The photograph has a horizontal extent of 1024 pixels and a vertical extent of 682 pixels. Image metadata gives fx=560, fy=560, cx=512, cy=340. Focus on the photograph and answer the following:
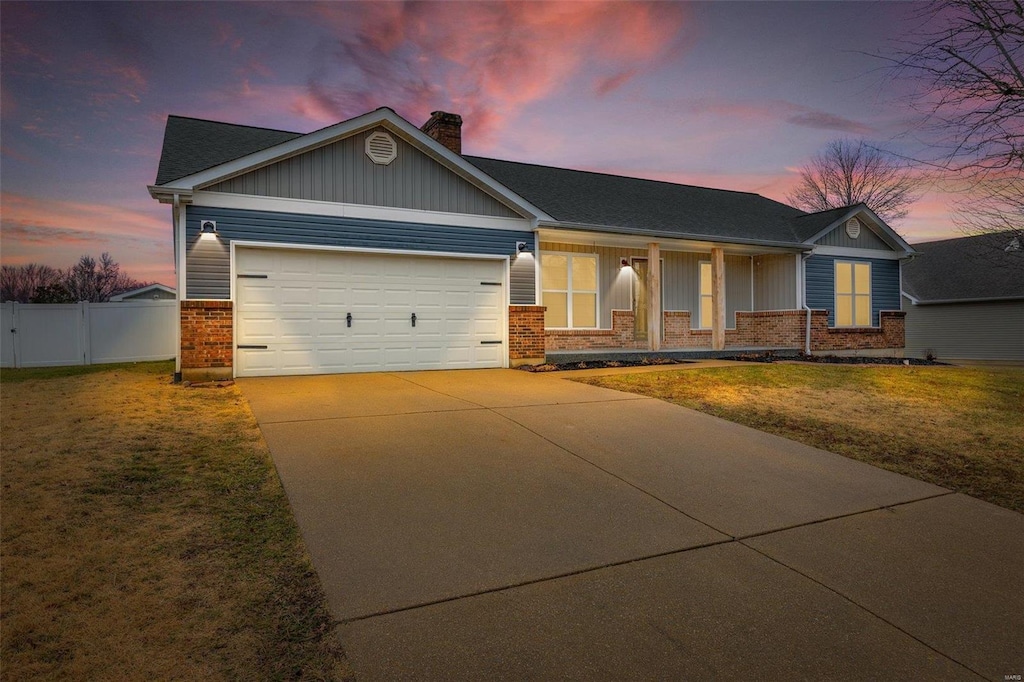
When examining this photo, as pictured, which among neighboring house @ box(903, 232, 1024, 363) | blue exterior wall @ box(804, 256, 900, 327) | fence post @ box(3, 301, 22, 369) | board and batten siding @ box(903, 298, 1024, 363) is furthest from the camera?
board and batten siding @ box(903, 298, 1024, 363)

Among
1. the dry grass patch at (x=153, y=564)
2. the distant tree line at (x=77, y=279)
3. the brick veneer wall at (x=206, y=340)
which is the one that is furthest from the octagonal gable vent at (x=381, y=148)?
the distant tree line at (x=77, y=279)

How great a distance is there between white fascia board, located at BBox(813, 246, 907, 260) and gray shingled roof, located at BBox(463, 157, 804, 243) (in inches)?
36.0

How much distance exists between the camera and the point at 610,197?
16.8 meters

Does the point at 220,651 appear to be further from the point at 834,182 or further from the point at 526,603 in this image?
the point at 834,182

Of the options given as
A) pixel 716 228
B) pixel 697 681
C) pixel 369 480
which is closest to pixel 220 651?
pixel 697 681

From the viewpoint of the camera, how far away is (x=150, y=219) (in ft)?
77.6

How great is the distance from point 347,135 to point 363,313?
11.6 ft

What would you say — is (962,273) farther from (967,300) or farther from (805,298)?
(805,298)

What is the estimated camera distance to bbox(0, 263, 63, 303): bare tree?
4406 centimetres

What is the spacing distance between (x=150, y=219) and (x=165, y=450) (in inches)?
893

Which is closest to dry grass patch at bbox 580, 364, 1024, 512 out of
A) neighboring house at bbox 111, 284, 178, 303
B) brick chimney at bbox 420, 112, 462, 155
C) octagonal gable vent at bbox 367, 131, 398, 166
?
octagonal gable vent at bbox 367, 131, 398, 166

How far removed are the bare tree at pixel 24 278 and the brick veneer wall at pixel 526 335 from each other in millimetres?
47229

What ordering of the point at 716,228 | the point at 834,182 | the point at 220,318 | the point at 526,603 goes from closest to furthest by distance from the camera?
the point at 526,603, the point at 220,318, the point at 716,228, the point at 834,182

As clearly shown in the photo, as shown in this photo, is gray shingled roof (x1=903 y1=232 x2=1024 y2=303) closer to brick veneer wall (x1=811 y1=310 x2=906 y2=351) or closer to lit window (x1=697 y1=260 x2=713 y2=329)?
A: brick veneer wall (x1=811 y1=310 x2=906 y2=351)
